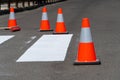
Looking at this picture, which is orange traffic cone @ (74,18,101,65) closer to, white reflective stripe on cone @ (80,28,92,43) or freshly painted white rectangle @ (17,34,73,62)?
white reflective stripe on cone @ (80,28,92,43)

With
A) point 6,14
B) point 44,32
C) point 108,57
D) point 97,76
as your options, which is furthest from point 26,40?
point 6,14

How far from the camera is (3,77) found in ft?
24.6

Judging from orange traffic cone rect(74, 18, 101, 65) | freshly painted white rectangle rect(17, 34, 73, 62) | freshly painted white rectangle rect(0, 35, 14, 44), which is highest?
orange traffic cone rect(74, 18, 101, 65)

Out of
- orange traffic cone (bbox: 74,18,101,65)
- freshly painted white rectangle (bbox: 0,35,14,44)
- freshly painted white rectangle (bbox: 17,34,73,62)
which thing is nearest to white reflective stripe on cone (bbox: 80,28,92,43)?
orange traffic cone (bbox: 74,18,101,65)

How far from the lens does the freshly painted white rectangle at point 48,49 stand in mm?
9336

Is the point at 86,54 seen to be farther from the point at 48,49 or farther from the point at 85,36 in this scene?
the point at 48,49

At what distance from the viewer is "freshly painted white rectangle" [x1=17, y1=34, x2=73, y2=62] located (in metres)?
9.34

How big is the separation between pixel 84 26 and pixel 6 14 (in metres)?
17.3

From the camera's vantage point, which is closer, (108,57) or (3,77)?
(3,77)

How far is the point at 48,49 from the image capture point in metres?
10.6

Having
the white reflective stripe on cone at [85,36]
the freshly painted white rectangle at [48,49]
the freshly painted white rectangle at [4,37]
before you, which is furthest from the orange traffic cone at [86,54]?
the freshly painted white rectangle at [4,37]

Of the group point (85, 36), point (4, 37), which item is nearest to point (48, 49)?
point (85, 36)

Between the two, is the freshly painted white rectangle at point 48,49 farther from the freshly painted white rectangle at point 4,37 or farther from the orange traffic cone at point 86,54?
the freshly painted white rectangle at point 4,37

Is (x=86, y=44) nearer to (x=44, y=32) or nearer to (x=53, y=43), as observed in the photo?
(x=53, y=43)
